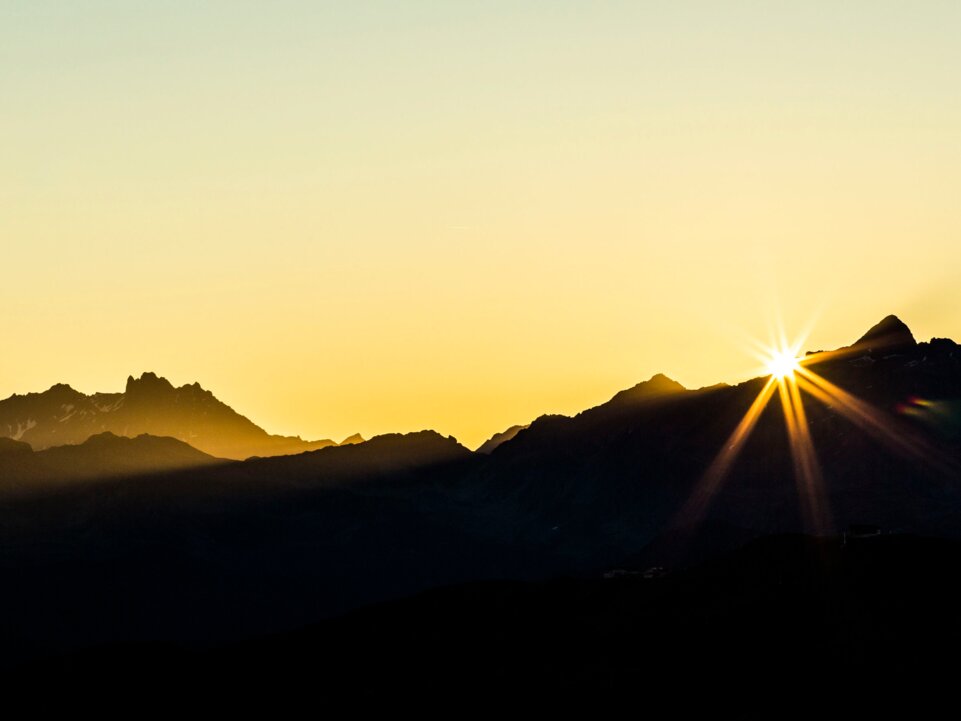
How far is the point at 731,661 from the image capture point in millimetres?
199500

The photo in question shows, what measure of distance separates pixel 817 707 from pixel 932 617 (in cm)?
2516

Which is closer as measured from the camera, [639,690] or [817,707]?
[817,707]

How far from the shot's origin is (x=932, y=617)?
200 m

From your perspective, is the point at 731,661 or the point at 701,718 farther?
the point at 731,661

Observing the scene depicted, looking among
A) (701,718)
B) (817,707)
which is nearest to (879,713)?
(817,707)

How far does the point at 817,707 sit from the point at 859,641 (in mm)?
18149

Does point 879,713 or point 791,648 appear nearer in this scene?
point 879,713

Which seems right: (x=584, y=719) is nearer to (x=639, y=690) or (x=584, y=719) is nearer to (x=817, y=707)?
(x=639, y=690)

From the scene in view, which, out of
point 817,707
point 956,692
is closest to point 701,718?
point 817,707

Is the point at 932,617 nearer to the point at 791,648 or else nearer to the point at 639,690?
the point at 791,648

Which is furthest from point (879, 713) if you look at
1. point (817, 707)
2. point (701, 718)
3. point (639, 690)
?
point (639, 690)

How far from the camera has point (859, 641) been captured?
196750mm

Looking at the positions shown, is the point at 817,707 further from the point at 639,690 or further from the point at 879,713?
the point at 639,690

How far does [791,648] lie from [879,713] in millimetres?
23416
